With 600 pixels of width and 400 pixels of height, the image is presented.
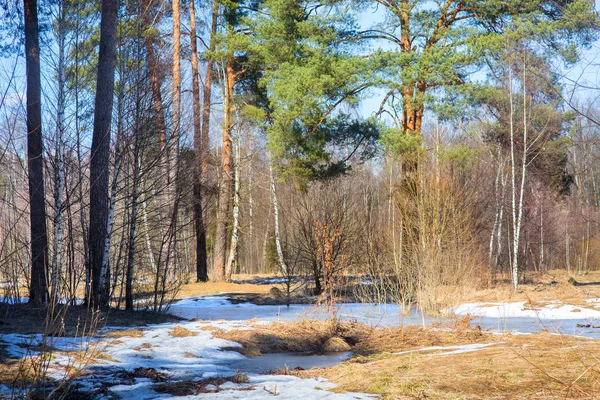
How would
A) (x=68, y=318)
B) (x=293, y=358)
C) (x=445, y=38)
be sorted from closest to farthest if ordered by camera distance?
1. (x=293, y=358)
2. (x=68, y=318)
3. (x=445, y=38)

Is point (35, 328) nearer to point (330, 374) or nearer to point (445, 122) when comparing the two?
point (330, 374)

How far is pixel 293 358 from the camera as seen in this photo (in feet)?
24.1

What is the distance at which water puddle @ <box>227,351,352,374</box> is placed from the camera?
6.40 metres

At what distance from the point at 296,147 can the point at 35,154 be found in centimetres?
894

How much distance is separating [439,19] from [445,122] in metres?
3.08

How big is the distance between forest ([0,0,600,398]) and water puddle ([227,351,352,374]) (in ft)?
2.74

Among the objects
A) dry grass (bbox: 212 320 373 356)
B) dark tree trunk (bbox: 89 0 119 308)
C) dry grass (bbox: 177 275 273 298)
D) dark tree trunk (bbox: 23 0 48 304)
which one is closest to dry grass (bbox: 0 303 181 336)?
dark tree trunk (bbox: 89 0 119 308)

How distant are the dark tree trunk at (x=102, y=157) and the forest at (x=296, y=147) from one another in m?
0.03

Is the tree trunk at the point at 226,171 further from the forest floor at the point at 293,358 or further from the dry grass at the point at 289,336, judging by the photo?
the dry grass at the point at 289,336

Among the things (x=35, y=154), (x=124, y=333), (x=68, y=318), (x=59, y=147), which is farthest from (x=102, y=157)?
(x=124, y=333)

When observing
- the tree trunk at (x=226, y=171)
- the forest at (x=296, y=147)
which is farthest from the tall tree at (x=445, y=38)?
the tree trunk at (x=226, y=171)

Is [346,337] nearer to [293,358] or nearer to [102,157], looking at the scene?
[293,358]

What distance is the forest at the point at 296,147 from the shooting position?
937 cm

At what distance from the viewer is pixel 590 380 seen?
4.11 meters
